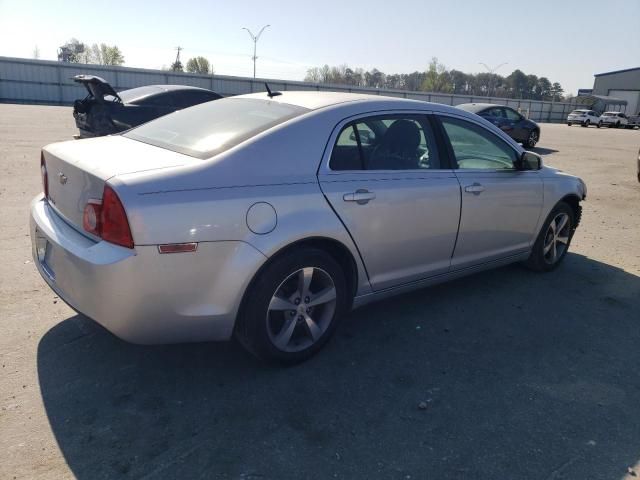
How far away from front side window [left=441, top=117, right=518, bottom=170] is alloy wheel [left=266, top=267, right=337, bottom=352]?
1536 mm

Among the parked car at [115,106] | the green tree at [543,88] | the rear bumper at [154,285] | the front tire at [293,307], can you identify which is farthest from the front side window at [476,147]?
the green tree at [543,88]

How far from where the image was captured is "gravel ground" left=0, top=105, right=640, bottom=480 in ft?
7.83

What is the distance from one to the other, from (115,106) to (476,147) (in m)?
7.40

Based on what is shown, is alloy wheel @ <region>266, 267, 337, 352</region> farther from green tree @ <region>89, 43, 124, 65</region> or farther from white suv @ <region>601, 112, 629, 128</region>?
green tree @ <region>89, 43, 124, 65</region>

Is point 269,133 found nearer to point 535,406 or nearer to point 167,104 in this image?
point 535,406

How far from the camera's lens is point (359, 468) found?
2.36 m

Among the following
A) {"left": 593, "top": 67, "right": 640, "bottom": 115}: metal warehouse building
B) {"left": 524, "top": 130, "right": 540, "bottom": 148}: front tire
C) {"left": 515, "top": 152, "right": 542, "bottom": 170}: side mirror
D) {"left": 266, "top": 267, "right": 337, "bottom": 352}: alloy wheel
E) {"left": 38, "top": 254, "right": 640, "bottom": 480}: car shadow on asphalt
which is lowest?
{"left": 38, "top": 254, "right": 640, "bottom": 480}: car shadow on asphalt

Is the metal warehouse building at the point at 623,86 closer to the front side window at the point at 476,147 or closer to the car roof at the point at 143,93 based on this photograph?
the car roof at the point at 143,93

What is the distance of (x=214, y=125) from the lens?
3.36 m

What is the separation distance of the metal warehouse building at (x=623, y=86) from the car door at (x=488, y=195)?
250 feet

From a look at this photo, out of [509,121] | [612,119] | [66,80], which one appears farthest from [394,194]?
[612,119]

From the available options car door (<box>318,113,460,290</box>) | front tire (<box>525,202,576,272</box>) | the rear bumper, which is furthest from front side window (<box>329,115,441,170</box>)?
front tire (<box>525,202,576,272</box>)

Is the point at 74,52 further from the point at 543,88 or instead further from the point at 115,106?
the point at 543,88

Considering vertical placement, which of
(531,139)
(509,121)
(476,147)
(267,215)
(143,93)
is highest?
(143,93)
